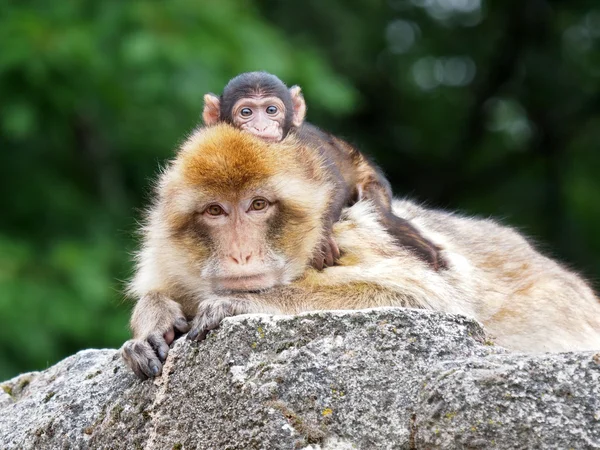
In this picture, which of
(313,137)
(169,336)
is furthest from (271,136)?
(169,336)

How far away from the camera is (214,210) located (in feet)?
15.9

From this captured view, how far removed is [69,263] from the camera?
1084 centimetres

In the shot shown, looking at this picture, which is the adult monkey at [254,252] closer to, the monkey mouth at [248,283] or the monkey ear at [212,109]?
the monkey mouth at [248,283]

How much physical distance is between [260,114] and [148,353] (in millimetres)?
1960

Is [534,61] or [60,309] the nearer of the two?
[60,309]

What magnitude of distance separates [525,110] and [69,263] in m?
9.13

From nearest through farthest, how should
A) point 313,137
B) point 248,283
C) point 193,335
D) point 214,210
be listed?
point 193,335, point 248,283, point 214,210, point 313,137

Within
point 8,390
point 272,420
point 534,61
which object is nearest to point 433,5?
point 534,61

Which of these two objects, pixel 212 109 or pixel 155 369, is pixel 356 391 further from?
pixel 212 109

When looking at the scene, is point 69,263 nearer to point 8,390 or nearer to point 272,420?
point 8,390

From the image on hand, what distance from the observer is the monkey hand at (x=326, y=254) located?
4949 mm

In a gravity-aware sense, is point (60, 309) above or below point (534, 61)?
below

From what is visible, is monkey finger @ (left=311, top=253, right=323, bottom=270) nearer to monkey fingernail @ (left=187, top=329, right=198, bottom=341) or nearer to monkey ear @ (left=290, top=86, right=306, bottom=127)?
monkey fingernail @ (left=187, top=329, right=198, bottom=341)

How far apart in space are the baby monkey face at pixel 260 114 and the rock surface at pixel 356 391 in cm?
171
